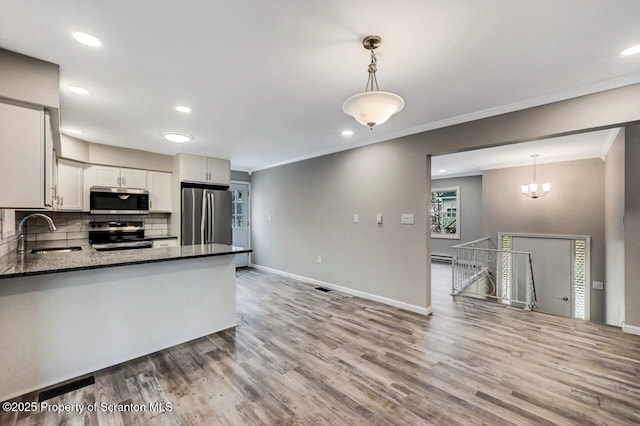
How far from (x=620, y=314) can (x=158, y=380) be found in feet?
17.7

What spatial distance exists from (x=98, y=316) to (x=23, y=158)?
1.35 metres

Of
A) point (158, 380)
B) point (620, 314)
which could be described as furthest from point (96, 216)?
point (620, 314)

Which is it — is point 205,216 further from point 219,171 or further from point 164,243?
point 219,171

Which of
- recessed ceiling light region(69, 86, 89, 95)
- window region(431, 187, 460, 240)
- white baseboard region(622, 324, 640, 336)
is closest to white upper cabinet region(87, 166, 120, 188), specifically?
recessed ceiling light region(69, 86, 89, 95)

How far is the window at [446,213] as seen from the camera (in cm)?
766

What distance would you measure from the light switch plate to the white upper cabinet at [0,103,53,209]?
3.68 meters

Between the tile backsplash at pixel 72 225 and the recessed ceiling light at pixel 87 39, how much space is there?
3032mm

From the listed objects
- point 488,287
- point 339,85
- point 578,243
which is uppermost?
point 339,85

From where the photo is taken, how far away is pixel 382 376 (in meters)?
2.17

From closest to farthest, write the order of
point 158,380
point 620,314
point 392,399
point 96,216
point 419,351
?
point 392,399 < point 158,380 < point 419,351 < point 620,314 < point 96,216

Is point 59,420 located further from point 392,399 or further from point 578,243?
point 578,243

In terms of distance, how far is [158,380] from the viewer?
A: 2111 mm

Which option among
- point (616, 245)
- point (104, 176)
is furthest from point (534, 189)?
point (104, 176)

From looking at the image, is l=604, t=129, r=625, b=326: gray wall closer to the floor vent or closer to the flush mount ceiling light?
the flush mount ceiling light
